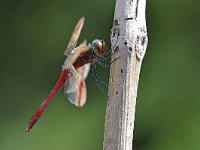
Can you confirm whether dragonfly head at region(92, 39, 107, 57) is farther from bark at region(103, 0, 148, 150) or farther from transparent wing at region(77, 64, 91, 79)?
bark at region(103, 0, 148, 150)

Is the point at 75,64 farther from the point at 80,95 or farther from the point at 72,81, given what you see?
the point at 80,95

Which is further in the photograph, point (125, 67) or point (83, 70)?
point (83, 70)

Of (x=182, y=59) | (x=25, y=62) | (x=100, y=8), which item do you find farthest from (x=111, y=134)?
(x=25, y=62)

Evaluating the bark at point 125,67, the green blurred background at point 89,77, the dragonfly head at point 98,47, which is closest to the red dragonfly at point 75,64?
the dragonfly head at point 98,47

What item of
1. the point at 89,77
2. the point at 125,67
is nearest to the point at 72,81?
the point at 125,67

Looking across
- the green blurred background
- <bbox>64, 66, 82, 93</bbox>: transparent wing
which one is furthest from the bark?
the green blurred background

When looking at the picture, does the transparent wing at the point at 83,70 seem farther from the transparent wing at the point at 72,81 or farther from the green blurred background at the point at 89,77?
the green blurred background at the point at 89,77
